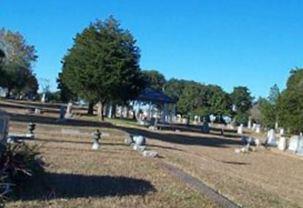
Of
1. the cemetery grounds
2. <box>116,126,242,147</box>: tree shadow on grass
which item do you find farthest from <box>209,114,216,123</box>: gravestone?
the cemetery grounds

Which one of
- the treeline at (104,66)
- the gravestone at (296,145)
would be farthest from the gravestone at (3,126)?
the treeline at (104,66)

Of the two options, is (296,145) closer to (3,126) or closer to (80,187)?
(80,187)

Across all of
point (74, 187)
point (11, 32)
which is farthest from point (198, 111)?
point (74, 187)

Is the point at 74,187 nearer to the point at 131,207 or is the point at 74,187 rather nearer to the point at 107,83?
the point at 131,207

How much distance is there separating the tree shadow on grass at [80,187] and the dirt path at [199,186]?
110 cm

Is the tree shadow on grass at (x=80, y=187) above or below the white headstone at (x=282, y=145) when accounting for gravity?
below

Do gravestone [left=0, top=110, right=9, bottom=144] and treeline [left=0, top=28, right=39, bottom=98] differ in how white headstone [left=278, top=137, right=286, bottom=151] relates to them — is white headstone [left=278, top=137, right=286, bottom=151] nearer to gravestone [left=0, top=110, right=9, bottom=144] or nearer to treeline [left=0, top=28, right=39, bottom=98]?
gravestone [left=0, top=110, right=9, bottom=144]

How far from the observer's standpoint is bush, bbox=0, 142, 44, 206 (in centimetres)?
1091

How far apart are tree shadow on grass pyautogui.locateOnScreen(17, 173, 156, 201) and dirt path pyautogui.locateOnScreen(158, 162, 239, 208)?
110 centimetres

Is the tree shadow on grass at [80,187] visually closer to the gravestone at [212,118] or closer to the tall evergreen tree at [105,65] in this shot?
the tall evergreen tree at [105,65]

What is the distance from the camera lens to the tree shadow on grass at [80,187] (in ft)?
38.4

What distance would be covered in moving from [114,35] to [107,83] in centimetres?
626

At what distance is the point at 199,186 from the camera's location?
50.0ft

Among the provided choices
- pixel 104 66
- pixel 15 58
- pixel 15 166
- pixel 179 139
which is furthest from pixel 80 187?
pixel 15 58
